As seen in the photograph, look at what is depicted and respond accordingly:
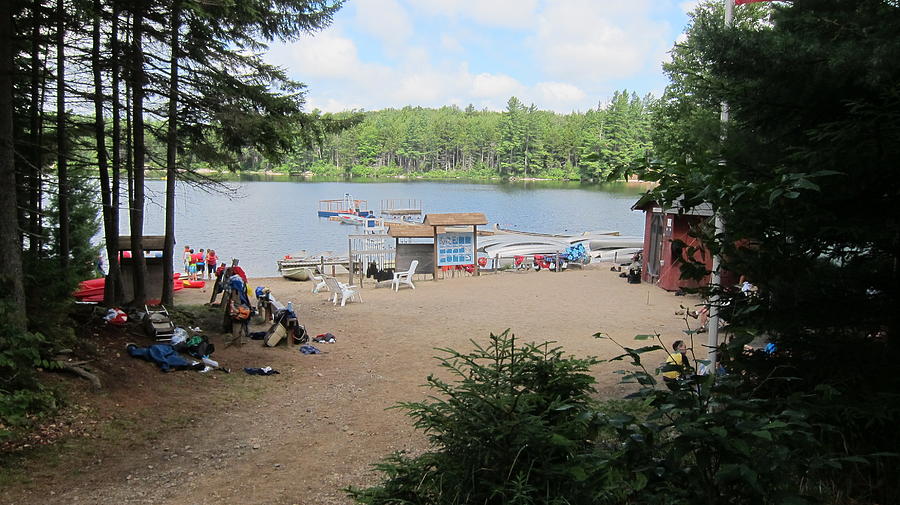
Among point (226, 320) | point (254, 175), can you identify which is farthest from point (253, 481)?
point (254, 175)

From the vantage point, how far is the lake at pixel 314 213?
39.4 metres

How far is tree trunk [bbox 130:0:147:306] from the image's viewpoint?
1122 centimetres

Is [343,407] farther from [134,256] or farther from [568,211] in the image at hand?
[568,211]

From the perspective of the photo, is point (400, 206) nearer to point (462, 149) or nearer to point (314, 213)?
point (314, 213)

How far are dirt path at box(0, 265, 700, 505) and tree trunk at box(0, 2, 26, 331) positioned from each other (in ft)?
5.34

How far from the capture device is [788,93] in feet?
11.9

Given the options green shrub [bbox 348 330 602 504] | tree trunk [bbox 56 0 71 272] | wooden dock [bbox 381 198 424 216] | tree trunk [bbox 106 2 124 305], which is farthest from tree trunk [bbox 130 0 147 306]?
wooden dock [bbox 381 198 424 216]

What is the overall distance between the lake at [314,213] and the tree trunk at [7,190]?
31.3 feet

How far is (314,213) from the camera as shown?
60.1 meters

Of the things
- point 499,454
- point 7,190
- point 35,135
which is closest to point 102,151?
point 35,135

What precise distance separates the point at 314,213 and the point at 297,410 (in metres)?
53.6

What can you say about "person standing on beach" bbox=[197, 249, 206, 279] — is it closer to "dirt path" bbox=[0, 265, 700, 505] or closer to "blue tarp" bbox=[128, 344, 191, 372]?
"dirt path" bbox=[0, 265, 700, 505]

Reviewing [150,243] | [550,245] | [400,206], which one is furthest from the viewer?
[400,206]

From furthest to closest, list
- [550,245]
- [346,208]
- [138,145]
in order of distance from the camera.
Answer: [346,208] < [550,245] < [138,145]
